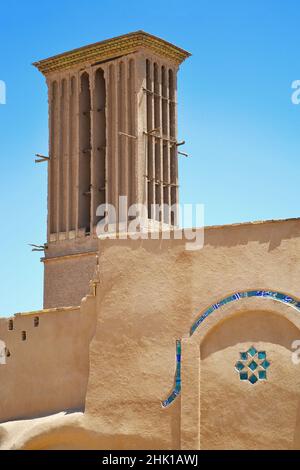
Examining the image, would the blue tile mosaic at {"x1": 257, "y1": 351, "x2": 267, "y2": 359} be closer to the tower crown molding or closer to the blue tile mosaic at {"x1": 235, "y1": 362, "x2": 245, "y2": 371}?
the blue tile mosaic at {"x1": 235, "y1": 362, "x2": 245, "y2": 371}

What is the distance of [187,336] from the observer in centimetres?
1617

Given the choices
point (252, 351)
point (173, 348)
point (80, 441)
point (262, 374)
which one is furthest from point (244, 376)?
point (80, 441)

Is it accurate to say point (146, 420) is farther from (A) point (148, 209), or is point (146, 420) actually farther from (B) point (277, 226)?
(A) point (148, 209)

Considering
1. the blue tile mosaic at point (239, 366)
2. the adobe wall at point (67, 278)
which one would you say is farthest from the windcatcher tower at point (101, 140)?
the blue tile mosaic at point (239, 366)

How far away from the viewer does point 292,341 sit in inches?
606

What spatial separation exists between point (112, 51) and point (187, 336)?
1565 centimetres

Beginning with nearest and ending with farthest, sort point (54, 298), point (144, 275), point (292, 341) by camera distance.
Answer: point (292, 341) → point (144, 275) → point (54, 298)

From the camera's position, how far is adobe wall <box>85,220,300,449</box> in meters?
15.5

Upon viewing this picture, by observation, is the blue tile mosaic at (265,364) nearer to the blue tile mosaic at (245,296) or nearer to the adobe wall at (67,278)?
the blue tile mosaic at (245,296)

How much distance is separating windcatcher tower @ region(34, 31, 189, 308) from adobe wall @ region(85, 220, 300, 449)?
40.0 ft

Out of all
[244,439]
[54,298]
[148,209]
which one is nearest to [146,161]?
[148,209]

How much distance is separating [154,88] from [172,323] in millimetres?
15519

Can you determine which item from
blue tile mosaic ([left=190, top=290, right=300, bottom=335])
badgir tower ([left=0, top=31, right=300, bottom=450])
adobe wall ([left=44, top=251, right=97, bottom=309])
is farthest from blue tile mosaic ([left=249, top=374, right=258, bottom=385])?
adobe wall ([left=44, top=251, right=97, bottom=309])

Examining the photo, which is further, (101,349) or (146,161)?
(146,161)
